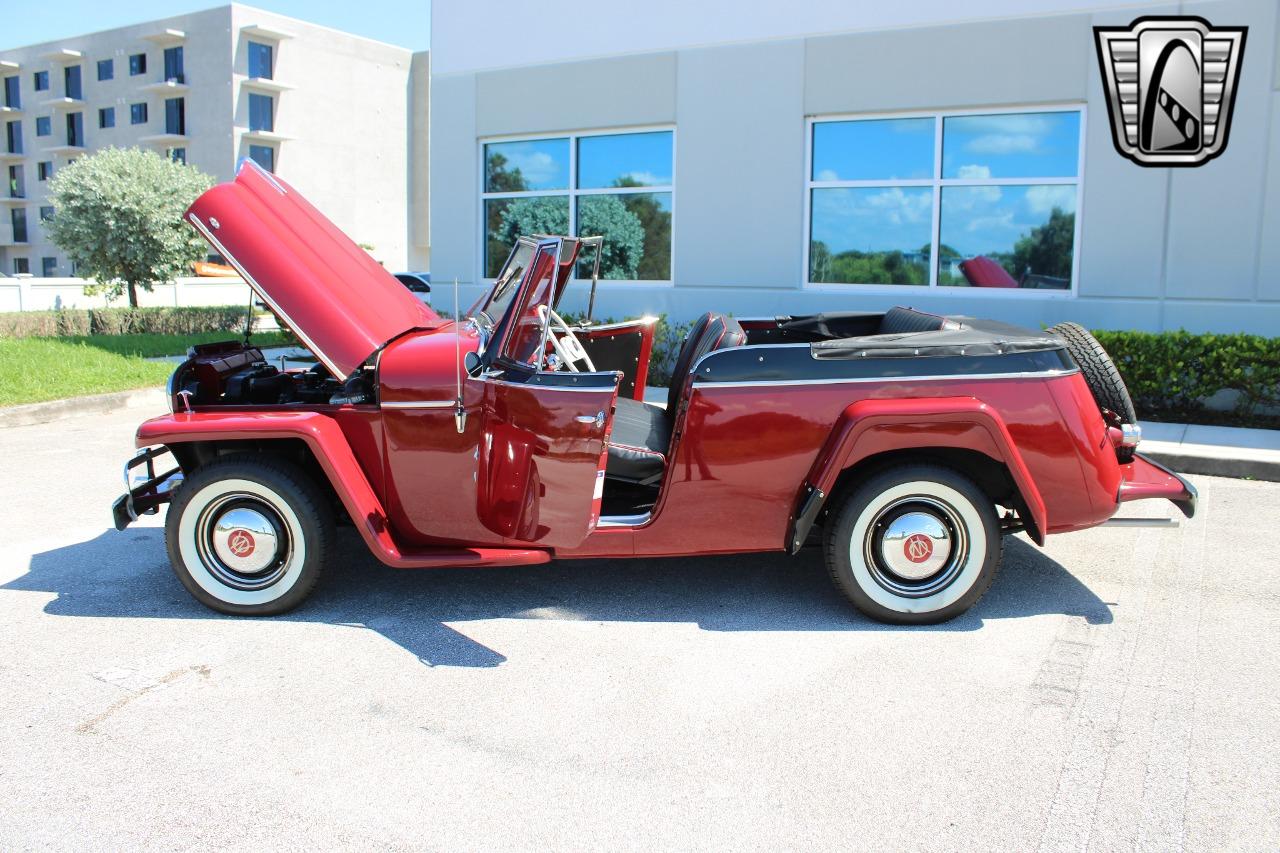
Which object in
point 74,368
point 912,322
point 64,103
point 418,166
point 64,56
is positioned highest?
point 64,56

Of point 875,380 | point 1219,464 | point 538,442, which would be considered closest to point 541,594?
point 538,442

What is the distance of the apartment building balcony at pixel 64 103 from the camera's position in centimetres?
5531

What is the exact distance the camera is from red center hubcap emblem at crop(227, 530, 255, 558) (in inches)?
173

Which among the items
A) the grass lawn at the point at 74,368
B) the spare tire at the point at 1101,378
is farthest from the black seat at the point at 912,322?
the grass lawn at the point at 74,368

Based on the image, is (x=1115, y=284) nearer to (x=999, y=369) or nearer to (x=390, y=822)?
(x=999, y=369)

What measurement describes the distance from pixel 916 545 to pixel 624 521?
127 centimetres

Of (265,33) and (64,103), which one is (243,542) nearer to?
(265,33)

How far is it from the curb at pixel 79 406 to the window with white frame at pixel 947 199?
23.8ft

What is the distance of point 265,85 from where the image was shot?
160 feet

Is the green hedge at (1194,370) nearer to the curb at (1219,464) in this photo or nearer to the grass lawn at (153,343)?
the curb at (1219,464)

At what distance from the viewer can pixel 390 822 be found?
2.89m

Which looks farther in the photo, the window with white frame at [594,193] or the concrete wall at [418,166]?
the concrete wall at [418,166]

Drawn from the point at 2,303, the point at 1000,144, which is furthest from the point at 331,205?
the point at 1000,144

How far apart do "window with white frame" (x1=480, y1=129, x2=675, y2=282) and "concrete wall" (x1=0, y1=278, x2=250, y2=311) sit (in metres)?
14.0
